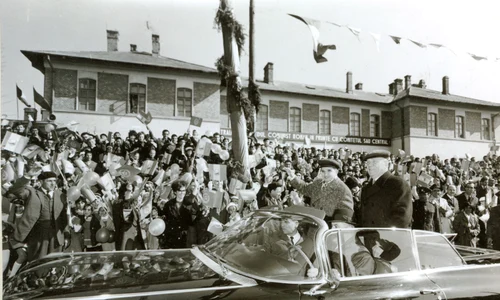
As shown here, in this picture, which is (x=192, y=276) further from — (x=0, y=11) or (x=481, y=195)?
(x=481, y=195)

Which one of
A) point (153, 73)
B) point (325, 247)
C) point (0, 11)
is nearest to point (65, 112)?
point (153, 73)

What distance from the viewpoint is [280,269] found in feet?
8.69

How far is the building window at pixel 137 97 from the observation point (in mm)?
11273

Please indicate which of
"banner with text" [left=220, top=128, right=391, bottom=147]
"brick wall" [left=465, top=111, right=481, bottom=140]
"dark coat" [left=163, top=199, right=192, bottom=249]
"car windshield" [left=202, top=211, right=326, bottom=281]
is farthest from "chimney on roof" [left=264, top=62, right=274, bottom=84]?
"brick wall" [left=465, top=111, right=481, bottom=140]

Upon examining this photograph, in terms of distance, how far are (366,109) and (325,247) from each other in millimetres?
8908

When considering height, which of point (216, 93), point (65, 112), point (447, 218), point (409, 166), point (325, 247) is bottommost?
point (447, 218)

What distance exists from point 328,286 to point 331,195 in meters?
1.93

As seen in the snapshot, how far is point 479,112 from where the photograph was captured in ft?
32.6

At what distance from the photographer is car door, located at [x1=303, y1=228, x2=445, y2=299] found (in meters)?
2.67

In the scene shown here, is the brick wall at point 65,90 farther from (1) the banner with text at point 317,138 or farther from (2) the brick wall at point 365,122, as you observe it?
(2) the brick wall at point 365,122

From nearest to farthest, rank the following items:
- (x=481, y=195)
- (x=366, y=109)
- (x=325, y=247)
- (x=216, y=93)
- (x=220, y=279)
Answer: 1. (x=220, y=279)
2. (x=325, y=247)
3. (x=481, y=195)
4. (x=366, y=109)
5. (x=216, y=93)

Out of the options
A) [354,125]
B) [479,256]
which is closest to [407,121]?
[354,125]

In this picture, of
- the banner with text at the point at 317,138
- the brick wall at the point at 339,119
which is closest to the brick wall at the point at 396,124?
the banner with text at the point at 317,138

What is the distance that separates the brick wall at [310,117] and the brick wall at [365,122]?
136 cm
